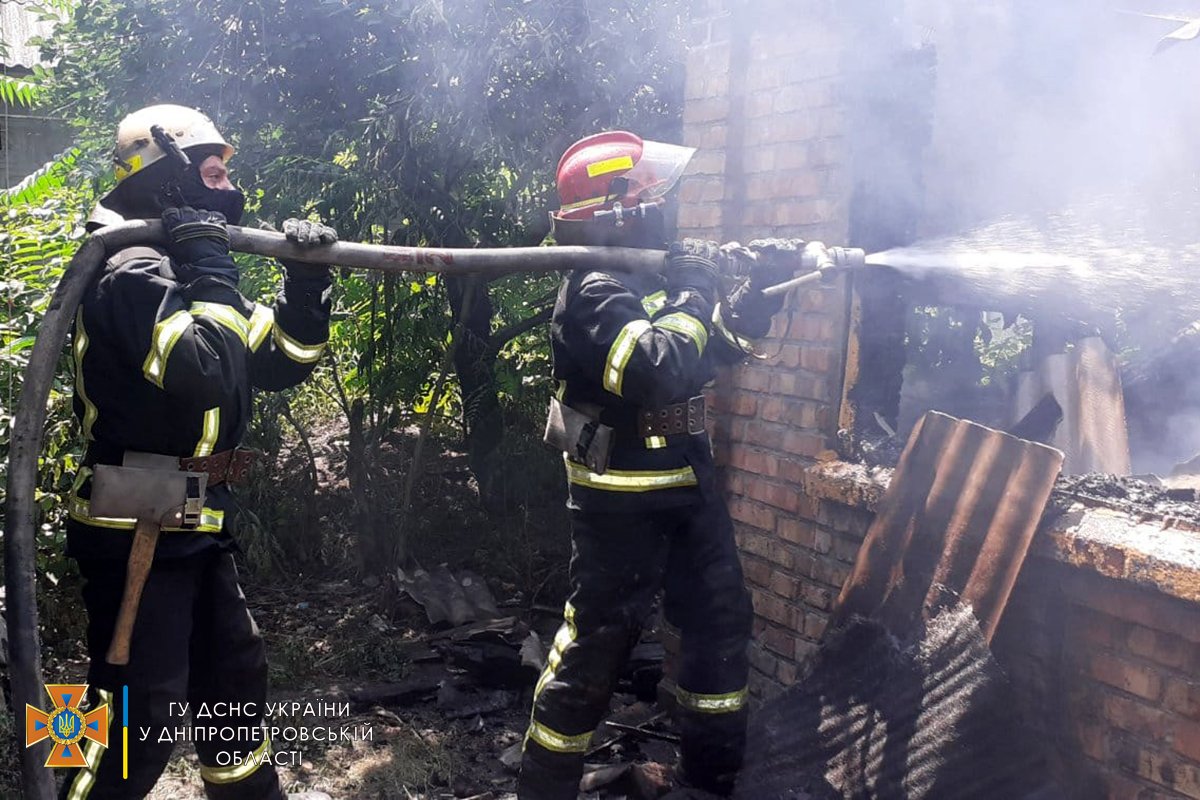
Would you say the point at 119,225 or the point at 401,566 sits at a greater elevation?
the point at 119,225

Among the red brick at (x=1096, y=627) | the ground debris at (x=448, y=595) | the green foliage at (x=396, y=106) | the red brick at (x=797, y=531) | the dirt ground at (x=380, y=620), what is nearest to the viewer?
the red brick at (x=1096, y=627)

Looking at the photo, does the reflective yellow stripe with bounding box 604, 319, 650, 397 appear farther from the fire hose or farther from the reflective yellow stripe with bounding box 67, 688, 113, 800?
the reflective yellow stripe with bounding box 67, 688, 113, 800

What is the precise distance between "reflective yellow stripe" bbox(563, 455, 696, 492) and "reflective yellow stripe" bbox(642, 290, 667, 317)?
574 mm

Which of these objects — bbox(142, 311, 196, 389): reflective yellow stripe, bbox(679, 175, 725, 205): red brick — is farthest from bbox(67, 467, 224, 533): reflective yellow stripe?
bbox(679, 175, 725, 205): red brick

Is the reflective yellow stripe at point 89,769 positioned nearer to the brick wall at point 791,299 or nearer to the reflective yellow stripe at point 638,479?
the reflective yellow stripe at point 638,479

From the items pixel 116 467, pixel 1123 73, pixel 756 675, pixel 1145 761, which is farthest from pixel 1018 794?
pixel 1123 73

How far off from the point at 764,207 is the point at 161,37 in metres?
4.11

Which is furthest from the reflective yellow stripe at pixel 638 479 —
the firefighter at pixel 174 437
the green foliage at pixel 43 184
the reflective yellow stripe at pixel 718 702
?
the green foliage at pixel 43 184

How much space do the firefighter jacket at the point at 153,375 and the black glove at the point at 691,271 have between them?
1.45 metres

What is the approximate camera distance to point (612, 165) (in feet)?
11.3

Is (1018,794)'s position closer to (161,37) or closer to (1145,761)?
(1145,761)

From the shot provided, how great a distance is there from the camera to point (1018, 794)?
9.06ft

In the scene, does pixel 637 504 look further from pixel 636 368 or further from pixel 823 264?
pixel 823 264

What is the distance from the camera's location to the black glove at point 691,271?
3.37m
